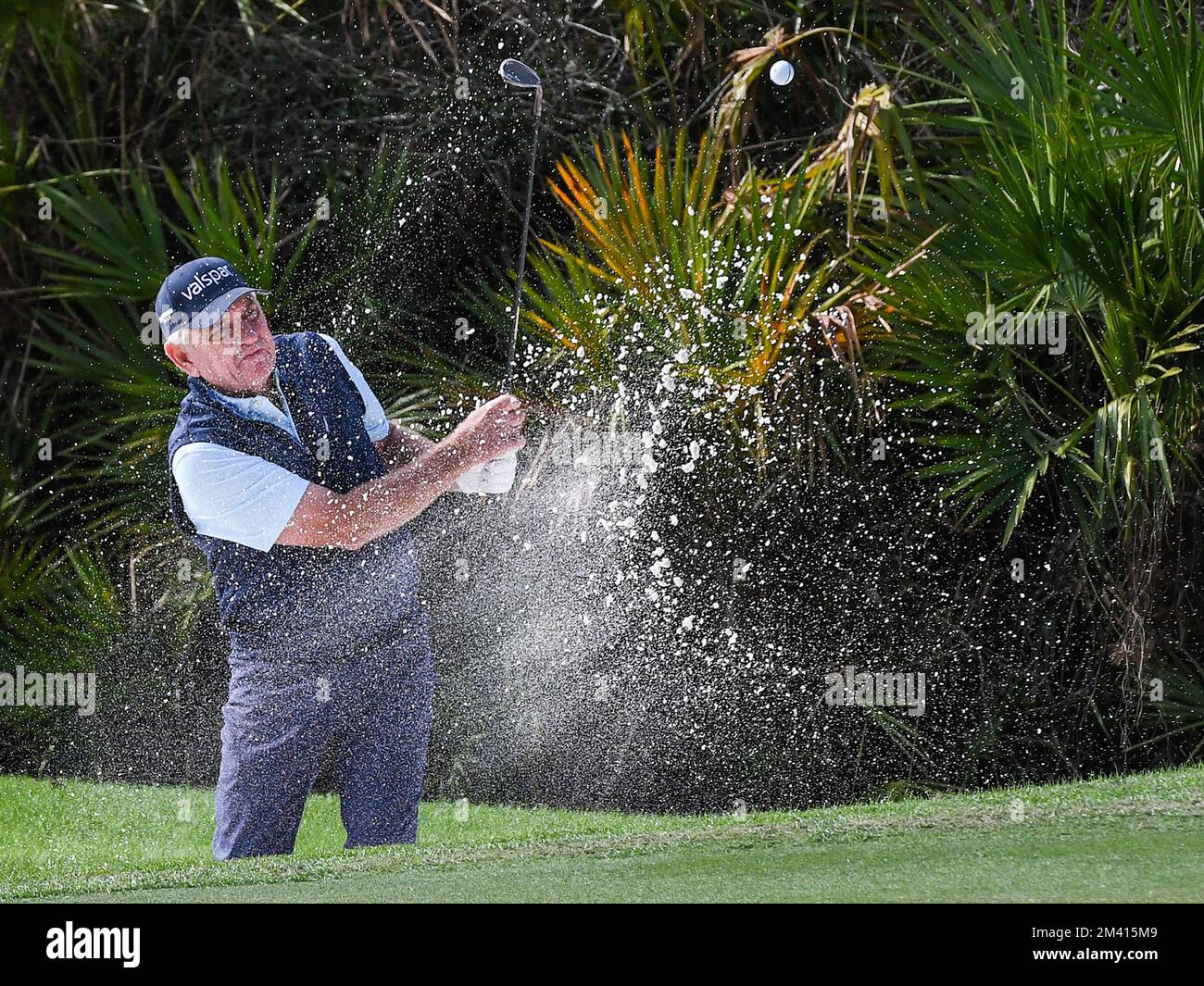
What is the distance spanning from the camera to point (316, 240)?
7.30 meters

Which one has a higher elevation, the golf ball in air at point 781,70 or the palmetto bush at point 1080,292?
the golf ball in air at point 781,70

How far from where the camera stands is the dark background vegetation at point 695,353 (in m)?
5.66

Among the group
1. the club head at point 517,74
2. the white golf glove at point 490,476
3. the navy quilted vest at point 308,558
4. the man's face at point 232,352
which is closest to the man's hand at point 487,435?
the white golf glove at point 490,476

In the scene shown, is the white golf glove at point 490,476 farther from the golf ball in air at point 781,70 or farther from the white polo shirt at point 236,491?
the golf ball in air at point 781,70

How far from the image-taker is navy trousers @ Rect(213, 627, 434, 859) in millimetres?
4375

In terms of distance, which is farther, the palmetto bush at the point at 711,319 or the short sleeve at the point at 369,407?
the palmetto bush at the point at 711,319

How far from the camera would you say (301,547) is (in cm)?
429

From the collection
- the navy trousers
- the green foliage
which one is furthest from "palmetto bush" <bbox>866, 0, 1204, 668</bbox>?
the navy trousers

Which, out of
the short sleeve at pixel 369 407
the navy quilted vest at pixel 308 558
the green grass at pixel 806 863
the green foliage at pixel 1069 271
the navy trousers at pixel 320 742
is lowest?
the green grass at pixel 806 863

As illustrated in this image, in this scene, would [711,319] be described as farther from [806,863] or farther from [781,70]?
[806,863]

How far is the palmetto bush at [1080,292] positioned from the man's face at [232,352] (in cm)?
247

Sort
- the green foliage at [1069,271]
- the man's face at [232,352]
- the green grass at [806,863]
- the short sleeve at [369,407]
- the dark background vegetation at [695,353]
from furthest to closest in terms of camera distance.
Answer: the dark background vegetation at [695,353] → the green foliage at [1069,271] → the short sleeve at [369,407] → the man's face at [232,352] → the green grass at [806,863]

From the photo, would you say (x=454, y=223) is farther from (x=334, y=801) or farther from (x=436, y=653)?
(x=334, y=801)
